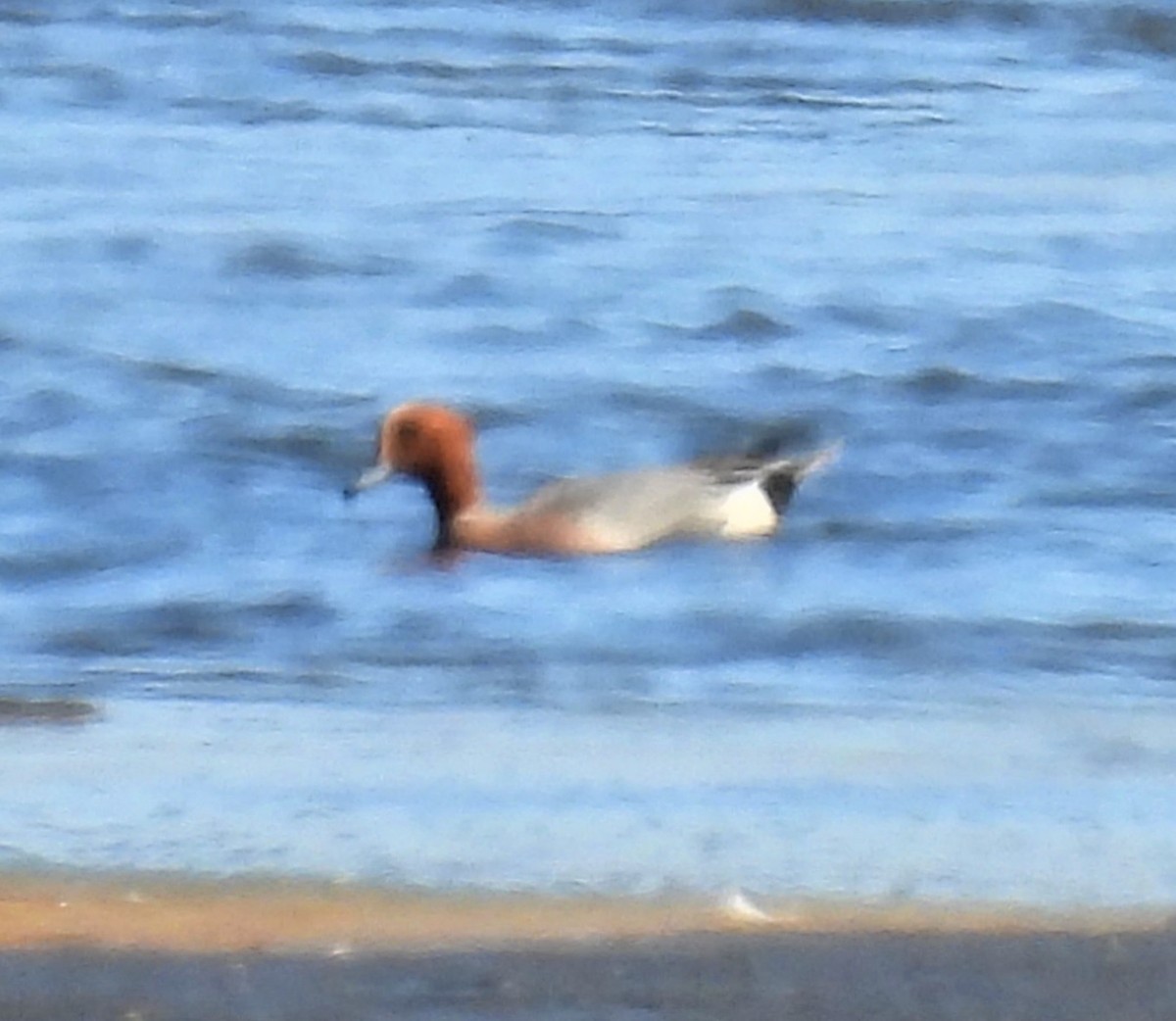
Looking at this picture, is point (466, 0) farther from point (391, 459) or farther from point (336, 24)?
point (391, 459)

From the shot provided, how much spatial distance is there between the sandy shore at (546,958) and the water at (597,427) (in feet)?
0.78

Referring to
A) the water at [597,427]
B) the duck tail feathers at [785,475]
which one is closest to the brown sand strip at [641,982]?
the water at [597,427]

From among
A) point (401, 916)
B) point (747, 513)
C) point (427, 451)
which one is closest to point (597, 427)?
point (427, 451)

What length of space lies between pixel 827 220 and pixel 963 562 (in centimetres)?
445

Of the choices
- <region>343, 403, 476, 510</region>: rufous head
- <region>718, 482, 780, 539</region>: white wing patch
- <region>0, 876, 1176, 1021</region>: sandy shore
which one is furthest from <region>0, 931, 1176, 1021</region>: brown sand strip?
<region>343, 403, 476, 510</region>: rufous head

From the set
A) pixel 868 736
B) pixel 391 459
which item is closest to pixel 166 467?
pixel 391 459

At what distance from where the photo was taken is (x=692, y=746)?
23.1ft

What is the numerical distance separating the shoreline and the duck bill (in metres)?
4.58

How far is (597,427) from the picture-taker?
1124 cm

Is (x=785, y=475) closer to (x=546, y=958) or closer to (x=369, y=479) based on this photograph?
(x=369, y=479)

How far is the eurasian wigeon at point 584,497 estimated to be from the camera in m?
A: 9.91

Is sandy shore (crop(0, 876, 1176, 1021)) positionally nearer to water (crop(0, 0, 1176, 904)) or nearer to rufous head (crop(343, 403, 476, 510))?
water (crop(0, 0, 1176, 904))

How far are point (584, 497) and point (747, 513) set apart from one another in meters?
0.41

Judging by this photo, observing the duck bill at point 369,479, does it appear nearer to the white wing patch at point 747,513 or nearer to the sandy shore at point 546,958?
the white wing patch at point 747,513
